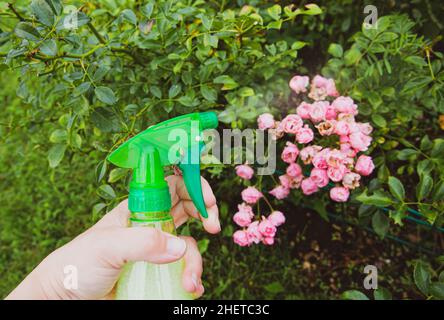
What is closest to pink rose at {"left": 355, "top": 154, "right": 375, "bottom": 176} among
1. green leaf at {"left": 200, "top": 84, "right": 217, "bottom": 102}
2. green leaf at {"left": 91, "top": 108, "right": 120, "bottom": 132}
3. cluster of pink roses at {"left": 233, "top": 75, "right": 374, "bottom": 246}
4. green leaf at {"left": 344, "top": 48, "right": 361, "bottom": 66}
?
cluster of pink roses at {"left": 233, "top": 75, "right": 374, "bottom": 246}

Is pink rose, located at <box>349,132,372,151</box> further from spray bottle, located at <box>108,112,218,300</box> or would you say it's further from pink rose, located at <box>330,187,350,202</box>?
spray bottle, located at <box>108,112,218,300</box>

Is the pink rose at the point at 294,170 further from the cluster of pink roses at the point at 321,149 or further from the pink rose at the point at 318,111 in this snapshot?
the pink rose at the point at 318,111

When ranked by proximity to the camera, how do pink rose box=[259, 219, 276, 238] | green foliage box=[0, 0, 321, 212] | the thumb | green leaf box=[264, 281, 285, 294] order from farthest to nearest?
green leaf box=[264, 281, 285, 294], pink rose box=[259, 219, 276, 238], green foliage box=[0, 0, 321, 212], the thumb

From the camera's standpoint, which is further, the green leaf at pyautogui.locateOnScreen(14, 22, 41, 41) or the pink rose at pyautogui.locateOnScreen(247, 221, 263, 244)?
the pink rose at pyautogui.locateOnScreen(247, 221, 263, 244)

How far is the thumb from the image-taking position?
0.76 meters

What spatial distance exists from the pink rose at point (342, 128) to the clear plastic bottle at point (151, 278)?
1.77 ft

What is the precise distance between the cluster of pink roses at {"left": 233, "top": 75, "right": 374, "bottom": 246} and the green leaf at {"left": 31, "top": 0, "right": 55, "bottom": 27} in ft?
1.93

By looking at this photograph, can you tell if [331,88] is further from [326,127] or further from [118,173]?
[118,173]

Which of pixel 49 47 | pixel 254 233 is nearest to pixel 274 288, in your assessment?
pixel 254 233

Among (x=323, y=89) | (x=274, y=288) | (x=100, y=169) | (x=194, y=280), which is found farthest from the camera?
(x=274, y=288)

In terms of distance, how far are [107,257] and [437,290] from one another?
2.22 ft

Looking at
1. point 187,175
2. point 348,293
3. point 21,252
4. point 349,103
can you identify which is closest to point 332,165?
point 349,103

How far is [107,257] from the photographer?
0.80 m

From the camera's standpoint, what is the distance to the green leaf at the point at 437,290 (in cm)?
94
